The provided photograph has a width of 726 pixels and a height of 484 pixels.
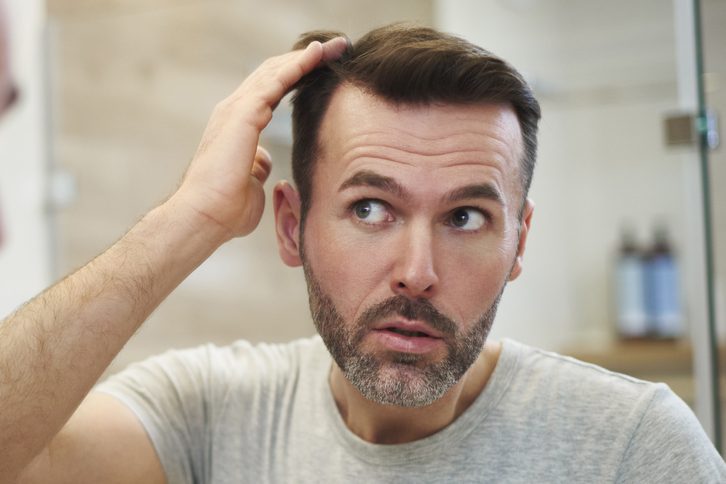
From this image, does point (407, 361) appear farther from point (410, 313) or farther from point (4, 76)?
point (4, 76)

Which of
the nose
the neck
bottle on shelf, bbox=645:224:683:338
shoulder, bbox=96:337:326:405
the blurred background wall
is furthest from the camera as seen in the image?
bottle on shelf, bbox=645:224:683:338

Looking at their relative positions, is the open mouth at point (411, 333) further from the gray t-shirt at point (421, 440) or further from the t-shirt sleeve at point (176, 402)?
the t-shirt sleeve at point (176, 402)

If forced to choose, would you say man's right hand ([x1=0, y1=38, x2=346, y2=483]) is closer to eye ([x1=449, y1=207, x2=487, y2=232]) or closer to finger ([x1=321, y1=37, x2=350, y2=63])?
finger ([x1=321, y1=37, x2=350, y2=63])

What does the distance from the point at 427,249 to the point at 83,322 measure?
0.39 meters

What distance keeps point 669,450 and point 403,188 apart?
41 centimetres

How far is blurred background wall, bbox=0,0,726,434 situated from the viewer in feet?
5.75

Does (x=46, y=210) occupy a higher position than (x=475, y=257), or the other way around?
(x=46, y=210)

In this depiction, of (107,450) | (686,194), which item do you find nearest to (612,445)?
(686,194)

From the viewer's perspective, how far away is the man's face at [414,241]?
35.4 inches

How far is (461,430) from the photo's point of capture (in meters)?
0.98

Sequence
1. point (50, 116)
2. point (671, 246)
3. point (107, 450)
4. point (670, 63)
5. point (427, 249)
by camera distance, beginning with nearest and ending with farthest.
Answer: point (427, 249) → point (107, 450) → point (670, 63) → point (50, 116) → point (671, 246)

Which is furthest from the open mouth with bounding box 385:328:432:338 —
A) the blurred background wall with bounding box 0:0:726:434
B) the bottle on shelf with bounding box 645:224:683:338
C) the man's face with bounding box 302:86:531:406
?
the bottle on shelf with bounding box 645:224:683:338

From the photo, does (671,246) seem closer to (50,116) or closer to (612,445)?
(612,445)

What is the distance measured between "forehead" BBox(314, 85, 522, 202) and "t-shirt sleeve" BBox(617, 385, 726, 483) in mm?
297
